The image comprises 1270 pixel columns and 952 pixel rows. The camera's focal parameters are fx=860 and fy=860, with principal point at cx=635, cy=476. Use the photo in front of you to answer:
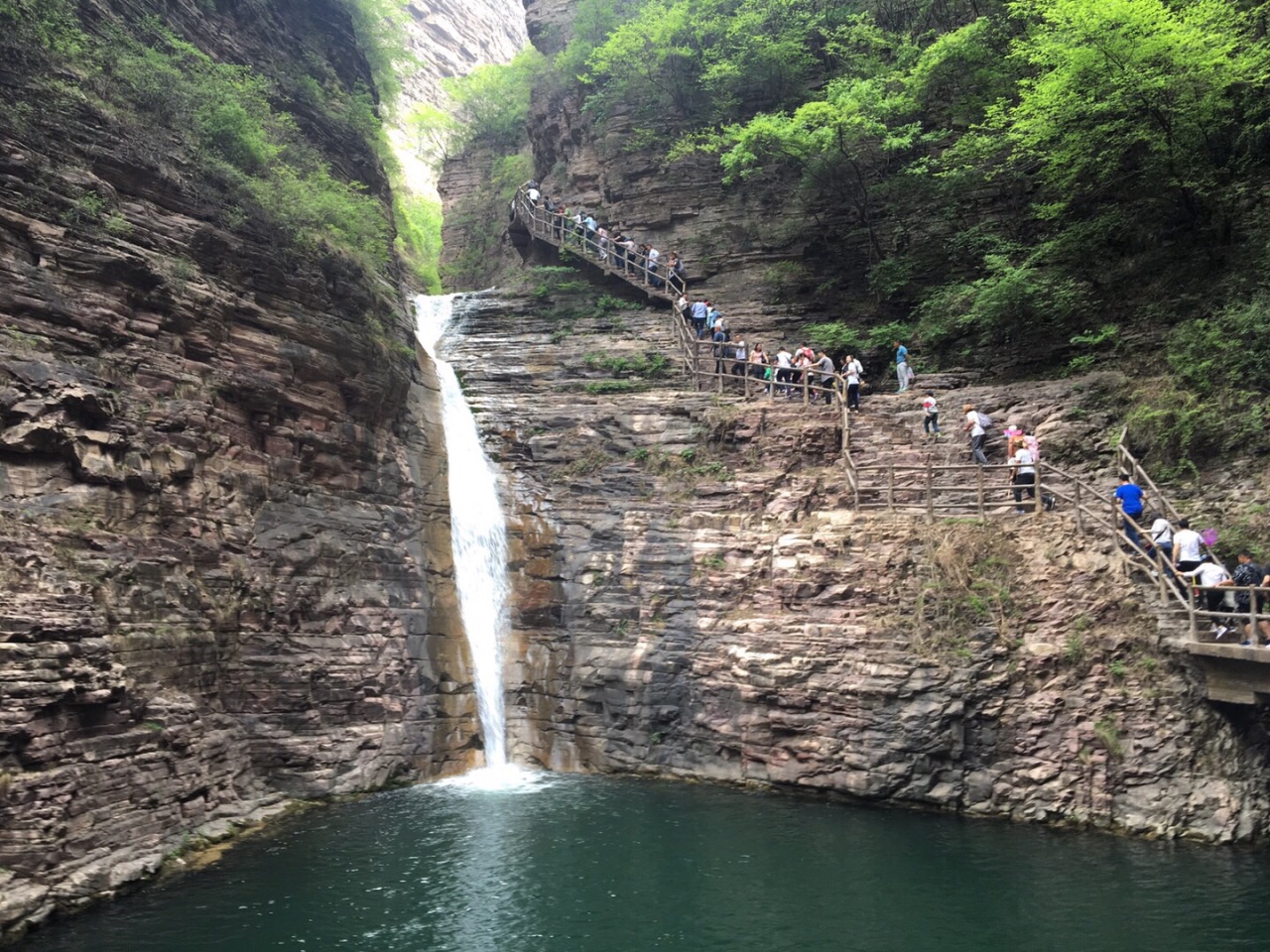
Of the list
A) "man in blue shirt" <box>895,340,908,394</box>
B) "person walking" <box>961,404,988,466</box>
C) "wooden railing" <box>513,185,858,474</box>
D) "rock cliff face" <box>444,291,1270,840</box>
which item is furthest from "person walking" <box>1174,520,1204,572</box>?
"man in blue shirt" <box>895,340,908,394</box>

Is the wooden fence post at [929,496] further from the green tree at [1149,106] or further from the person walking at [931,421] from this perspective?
the green tree at [1149,106]

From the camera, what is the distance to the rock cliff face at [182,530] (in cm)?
1127

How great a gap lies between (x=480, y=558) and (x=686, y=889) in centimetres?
998

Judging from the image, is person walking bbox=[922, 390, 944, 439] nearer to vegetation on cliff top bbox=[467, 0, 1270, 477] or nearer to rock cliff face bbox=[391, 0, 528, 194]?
vegetation on cliff top bbox=[467, 0, 1270, 477]

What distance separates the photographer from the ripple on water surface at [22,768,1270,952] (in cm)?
1010

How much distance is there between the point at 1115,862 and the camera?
11945 mm

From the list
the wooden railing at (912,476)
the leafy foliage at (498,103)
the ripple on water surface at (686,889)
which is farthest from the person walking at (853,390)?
the leafy foliage at (498,103)

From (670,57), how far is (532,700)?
25256mm

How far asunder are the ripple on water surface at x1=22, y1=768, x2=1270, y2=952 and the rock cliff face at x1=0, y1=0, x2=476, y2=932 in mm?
1328

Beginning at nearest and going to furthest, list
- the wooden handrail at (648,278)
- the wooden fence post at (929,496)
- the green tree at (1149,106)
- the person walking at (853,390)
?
the wooden fence post at (929,496), the green tree at (1149,106), the person walking at (853,390), the wooden handrail at (648,278)

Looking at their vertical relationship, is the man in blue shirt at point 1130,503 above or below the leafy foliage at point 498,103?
below

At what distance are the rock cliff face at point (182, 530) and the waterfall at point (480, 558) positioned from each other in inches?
16.9

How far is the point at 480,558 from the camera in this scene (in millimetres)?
19969

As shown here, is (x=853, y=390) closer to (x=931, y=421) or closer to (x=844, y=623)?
(x=931, y=421)
